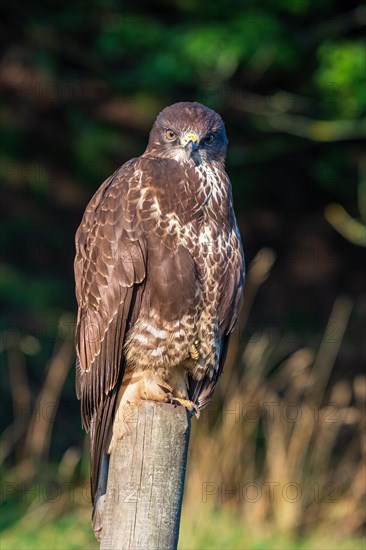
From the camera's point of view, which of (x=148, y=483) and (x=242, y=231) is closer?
(x=148, y=483)

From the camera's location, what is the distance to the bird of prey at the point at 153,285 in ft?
11.3

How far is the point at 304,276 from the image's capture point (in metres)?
8.74

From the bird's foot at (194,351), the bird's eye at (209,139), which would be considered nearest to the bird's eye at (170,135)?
the bird's eye at (209,139)

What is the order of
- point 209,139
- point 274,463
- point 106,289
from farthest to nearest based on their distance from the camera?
point 274,463
point 209,139
point 106,289

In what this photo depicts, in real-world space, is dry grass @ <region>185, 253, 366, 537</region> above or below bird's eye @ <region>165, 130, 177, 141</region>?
below

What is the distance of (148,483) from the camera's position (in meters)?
2.73

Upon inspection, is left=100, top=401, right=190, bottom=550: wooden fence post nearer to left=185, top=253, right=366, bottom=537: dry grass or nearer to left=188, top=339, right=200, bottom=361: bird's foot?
left=188, top=339, right=200, bottom=361: bird's foot

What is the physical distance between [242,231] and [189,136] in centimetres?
473

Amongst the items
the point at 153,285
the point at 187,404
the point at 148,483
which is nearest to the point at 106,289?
the point at 153,285

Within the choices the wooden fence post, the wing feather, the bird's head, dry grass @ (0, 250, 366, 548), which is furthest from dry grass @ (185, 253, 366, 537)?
the wooden fence post

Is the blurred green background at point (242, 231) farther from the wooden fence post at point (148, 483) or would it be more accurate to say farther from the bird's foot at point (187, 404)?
the wooden fence post at point (148, 483)

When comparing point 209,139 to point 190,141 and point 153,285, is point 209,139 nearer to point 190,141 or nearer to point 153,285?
point 190,141

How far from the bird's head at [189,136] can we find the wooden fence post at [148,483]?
1190mm

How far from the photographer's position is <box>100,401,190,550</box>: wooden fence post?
8.85ft
